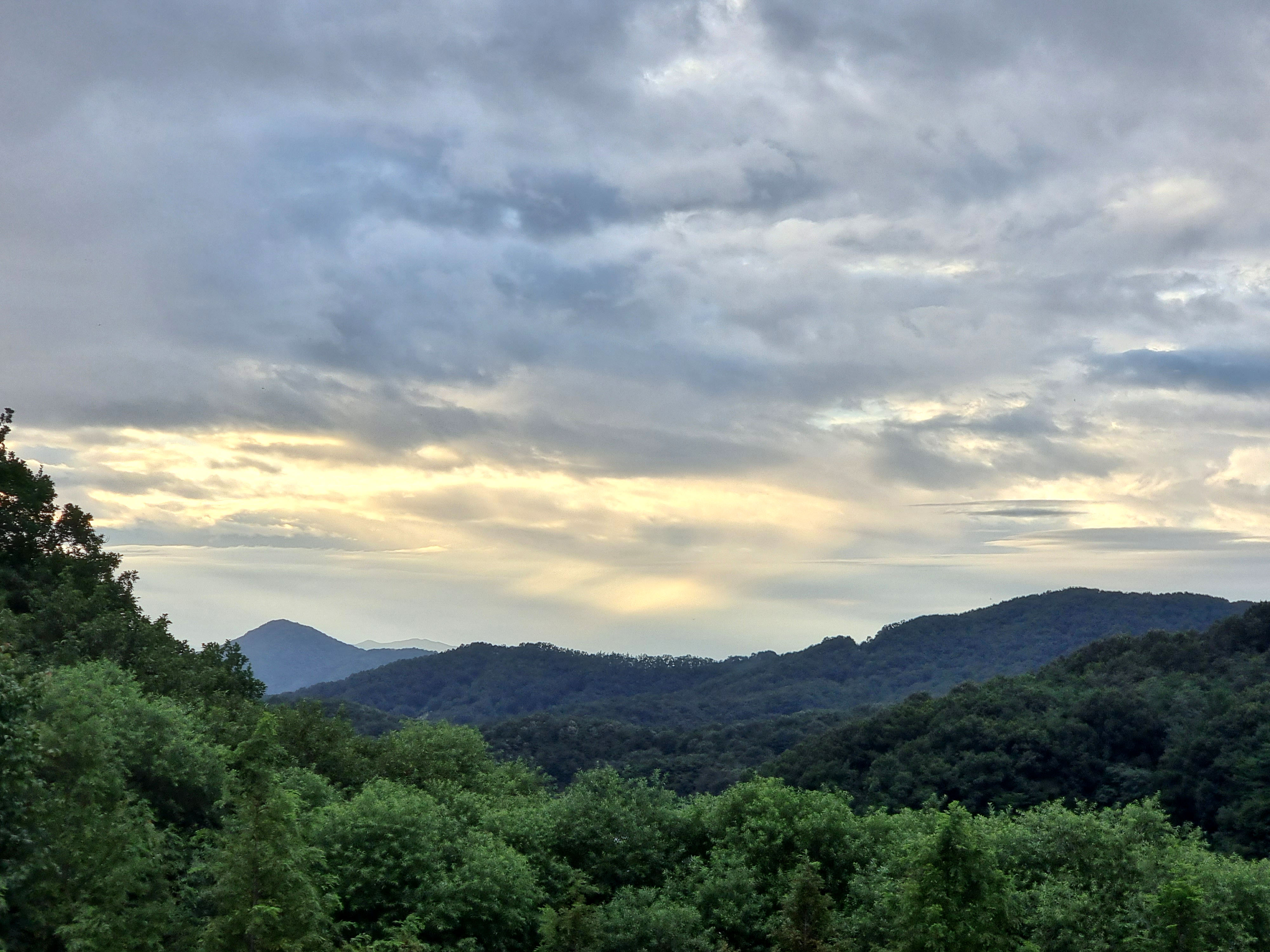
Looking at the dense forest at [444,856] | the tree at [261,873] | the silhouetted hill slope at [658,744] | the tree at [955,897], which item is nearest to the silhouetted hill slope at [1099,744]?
A: the silhouetted hill slope at [658,744]

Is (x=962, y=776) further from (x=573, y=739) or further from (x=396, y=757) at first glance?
(x=573, y=739)

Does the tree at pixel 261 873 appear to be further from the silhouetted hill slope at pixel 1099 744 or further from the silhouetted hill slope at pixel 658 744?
the silhouetted hill slope at pixel 658 744

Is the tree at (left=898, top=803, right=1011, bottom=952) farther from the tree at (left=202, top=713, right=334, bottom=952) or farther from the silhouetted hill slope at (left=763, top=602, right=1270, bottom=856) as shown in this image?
the silhouetted hill slope at (left=763, top=602, right=1270, bottom=856)

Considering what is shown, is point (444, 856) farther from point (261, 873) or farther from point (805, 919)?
point (261, 873)

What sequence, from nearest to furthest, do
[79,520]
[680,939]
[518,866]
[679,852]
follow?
[680,939], [518,866], [679,852], [79,520]

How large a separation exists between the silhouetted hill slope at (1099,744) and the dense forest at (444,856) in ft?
102

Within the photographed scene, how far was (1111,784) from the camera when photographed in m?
74.1

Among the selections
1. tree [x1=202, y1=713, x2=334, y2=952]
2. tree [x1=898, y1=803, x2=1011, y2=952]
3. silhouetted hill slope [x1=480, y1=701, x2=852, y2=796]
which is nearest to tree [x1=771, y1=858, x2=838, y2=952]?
tree [x1=898, y1=803, x2=1011, y2=952]

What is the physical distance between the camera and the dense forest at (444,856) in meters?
19.4

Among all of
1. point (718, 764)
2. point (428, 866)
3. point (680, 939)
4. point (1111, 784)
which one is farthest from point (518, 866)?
point (718, 764)

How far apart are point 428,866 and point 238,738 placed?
11949mm

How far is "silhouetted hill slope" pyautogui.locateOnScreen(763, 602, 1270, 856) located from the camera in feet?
209

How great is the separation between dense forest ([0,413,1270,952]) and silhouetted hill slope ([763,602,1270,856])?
1222 inches

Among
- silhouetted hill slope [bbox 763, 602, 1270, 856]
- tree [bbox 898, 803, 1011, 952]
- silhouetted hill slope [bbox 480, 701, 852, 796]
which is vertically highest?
tree [bbox 898, 803, 1011, 952]
